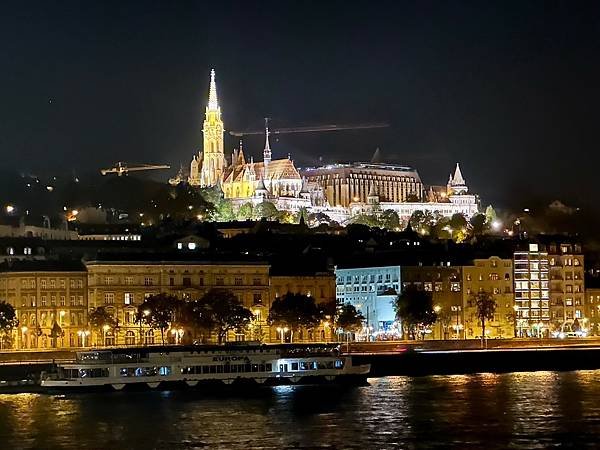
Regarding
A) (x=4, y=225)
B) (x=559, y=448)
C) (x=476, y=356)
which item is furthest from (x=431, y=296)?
(x=559, y=448)

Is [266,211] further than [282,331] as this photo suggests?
Yes

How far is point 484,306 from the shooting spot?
11588cm

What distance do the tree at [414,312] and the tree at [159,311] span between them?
1715cm

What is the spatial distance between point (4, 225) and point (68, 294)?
→ 30555 millimetres

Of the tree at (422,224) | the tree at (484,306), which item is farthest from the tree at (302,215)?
the tree at (484,306)

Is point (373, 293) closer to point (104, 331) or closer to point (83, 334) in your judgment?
point (104, 331)

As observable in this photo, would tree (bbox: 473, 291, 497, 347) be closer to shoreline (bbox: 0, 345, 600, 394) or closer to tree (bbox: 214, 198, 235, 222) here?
shoreline (bbox: 0, 345, 600, 394)

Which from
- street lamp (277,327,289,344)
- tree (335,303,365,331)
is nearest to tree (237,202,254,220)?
tree (335,303,365,331)

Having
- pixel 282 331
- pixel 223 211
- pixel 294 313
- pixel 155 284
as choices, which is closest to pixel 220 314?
pixel 294 313

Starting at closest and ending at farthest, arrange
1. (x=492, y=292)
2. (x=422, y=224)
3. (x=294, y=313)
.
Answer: (x=294, y=313) → (x=492, y=292) → (x=422, y=224)

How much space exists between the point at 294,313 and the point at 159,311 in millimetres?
8611

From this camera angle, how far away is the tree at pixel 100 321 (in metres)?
95.6

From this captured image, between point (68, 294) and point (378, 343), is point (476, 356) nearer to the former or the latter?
point (378, 343)

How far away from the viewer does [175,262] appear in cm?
10475
